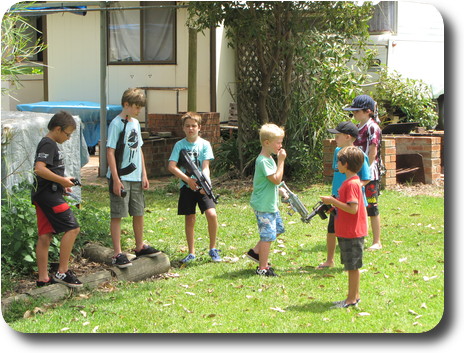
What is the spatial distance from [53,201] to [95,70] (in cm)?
1118

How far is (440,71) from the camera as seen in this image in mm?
14539

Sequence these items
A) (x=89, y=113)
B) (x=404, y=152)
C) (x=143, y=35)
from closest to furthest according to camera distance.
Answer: (x=404, y=152) < (x=89, y=113) < (x=143, y=35)

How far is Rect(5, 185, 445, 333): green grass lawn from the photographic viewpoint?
478 cm

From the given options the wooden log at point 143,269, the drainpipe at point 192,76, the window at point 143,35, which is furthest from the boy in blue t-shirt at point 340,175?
the window at point 143,35

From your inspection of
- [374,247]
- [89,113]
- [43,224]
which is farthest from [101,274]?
[89,113]

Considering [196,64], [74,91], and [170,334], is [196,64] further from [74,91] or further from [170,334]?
[170,334]

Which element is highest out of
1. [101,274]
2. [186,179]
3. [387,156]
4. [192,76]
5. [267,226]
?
[192,76]

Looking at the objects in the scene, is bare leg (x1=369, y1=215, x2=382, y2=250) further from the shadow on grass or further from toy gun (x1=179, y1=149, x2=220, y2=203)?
the shadow on grass

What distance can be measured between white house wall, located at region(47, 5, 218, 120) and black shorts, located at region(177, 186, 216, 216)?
8.24m

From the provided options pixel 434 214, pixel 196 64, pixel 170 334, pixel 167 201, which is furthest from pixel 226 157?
pixel 170 334

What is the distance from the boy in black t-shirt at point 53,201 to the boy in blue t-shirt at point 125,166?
53cm

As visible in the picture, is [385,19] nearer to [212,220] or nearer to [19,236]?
[212,220]

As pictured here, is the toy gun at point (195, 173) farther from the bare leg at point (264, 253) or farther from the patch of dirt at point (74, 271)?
the patch of dirt at point (74, 271)

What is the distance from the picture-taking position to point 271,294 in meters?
5.41
